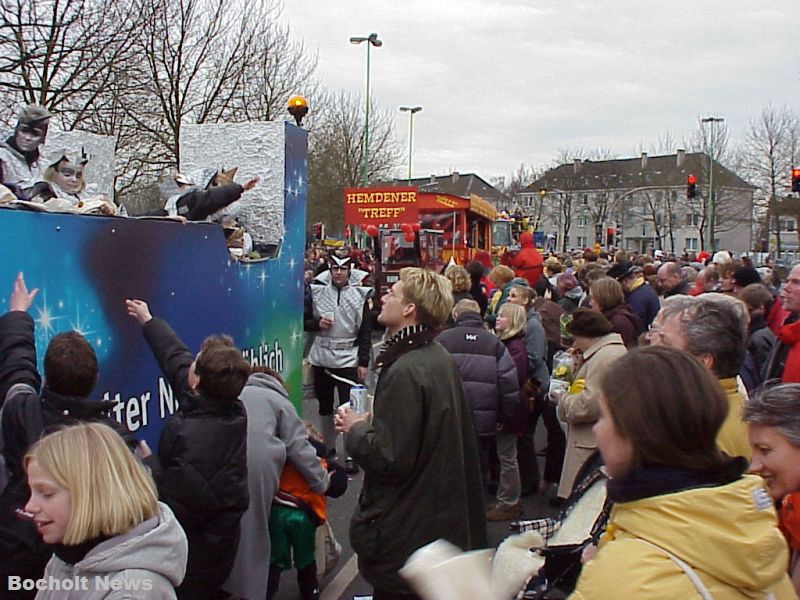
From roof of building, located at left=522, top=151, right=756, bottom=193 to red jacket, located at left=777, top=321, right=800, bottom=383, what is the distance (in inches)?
2509

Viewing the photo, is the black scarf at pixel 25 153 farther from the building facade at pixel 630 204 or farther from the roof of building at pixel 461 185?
the roof of building at pixel 461 185

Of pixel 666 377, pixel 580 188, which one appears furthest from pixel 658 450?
pixel 580 188

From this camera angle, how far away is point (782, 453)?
7.99 ft

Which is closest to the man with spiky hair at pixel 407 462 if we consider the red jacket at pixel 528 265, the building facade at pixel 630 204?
the red jacket at pixel 528 265

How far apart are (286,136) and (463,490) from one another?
343 cm

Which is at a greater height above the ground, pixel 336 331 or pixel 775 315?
pixel 775 315

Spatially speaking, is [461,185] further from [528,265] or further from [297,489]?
[297,489]

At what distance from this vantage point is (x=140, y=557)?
83.1 inches

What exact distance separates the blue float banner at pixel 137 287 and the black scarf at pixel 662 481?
258cm

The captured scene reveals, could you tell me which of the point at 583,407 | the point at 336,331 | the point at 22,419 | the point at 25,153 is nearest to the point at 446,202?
the point at 336,331

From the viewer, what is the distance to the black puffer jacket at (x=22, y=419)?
9.25 ft

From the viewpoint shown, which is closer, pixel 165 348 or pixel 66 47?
pixel 165 348

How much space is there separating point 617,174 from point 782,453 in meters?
81.1

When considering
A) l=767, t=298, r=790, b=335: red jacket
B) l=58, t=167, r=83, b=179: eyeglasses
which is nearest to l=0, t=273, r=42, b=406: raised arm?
l=58, t=167, r=83, b=179: eyeglasses
